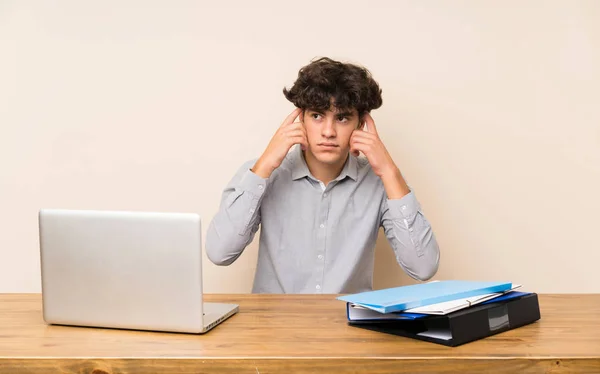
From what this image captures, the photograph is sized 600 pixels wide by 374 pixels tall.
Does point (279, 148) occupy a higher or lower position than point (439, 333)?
higher

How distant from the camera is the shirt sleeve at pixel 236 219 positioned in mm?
2088

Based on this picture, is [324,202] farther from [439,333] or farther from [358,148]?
[439,333]

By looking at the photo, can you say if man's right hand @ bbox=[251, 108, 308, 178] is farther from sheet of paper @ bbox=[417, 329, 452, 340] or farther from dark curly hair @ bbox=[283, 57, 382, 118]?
sheet of paper @ bbox=[417, 329, 452, 340]

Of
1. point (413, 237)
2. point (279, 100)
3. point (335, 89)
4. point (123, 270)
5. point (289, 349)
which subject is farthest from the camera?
point (279, 100)

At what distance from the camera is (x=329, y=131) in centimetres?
212

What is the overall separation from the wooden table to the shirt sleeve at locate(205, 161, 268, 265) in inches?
26.2

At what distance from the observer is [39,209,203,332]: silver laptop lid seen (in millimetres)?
1293

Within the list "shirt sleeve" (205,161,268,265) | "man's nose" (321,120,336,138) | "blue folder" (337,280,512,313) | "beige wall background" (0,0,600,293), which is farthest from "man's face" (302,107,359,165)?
"blue folder" (337,280,512,313)

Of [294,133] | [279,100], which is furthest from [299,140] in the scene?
[279,100]

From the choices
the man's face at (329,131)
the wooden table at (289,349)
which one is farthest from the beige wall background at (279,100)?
the wooden table at (289,349)

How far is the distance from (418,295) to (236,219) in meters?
0.87

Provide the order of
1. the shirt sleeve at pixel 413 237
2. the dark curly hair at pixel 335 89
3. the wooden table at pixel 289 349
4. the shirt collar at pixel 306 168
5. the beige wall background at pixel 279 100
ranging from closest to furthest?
the wooden table at pixel 289 349
the shirt sleeve at pixel 413 237
the dark curly hair at pixel 335 89
the shirt collar at pixel 306 168
the beige wall background at pixel 279 100

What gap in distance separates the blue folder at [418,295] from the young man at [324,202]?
0.61 m

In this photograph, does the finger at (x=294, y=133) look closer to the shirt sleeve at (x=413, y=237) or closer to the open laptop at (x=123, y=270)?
the shirt sleeve at (x=413, y=237)
